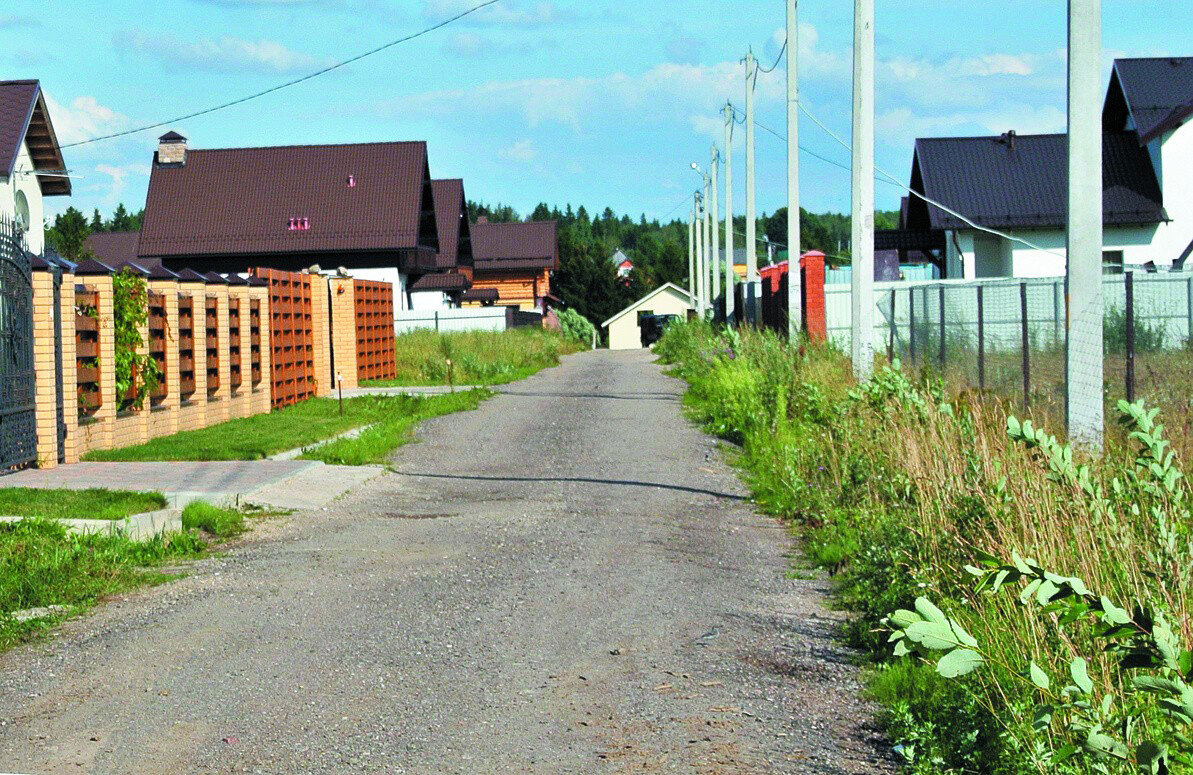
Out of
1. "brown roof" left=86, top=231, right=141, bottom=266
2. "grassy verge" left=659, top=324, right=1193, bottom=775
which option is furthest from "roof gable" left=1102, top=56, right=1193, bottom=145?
"brown roof" left=86, top=231, right=141, bottom=266

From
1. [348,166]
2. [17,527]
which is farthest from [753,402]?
[348,166]

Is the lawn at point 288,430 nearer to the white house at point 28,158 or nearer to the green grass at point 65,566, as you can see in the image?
the green grass at point 65,566

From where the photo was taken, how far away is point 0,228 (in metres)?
12.1

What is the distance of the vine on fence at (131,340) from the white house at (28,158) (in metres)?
13.4

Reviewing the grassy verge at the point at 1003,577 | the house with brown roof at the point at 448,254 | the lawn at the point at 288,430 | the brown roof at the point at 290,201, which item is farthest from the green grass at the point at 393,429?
the house with brown roof at the point at 448,254

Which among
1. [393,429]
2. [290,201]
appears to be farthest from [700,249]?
[393,429]

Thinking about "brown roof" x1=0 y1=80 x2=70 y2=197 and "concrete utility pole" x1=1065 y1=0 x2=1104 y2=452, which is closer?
"concrete utility pole" x1=1065 y1=0 x2=1104 y2=452

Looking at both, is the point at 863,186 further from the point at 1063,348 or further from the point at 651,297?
the point at 651,297

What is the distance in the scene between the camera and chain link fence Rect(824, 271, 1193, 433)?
34.4 feet

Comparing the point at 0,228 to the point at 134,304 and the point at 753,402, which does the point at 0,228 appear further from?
the point at 753,402

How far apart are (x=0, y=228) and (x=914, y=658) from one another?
9.73 metres

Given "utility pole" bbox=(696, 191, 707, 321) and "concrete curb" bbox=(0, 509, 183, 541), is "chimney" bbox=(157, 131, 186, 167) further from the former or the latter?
"concrete curb" bbox=(0, 509, 183, 541)

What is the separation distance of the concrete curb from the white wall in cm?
1945

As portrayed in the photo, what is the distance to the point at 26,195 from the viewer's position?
1169 inches
